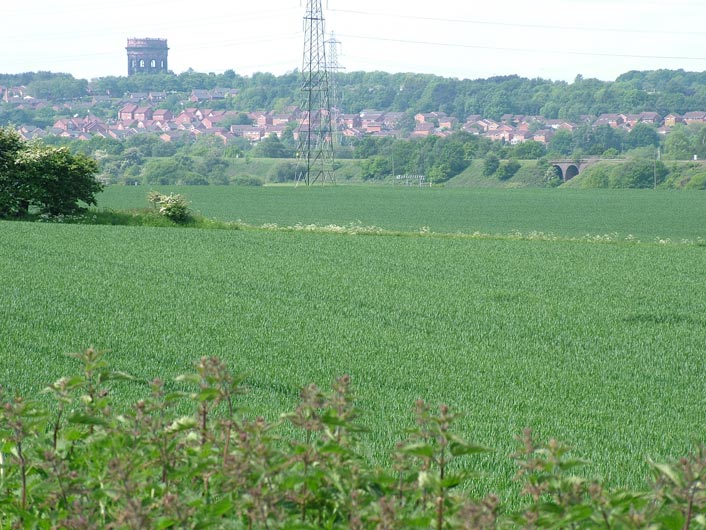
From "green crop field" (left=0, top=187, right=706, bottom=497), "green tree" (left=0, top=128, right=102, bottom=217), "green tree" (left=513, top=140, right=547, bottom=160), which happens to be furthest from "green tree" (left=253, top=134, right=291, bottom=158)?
"green crop field" (left=0, top=187, right=706, bottom=497)

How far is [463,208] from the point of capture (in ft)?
212

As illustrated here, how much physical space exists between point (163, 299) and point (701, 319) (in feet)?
31.7

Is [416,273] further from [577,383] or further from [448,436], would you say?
[448,436]

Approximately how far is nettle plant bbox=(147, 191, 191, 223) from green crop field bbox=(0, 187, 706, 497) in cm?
542

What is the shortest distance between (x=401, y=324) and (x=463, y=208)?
4840cm

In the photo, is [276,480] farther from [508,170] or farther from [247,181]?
→ [508,170]

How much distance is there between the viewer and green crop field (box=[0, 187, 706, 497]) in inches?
413

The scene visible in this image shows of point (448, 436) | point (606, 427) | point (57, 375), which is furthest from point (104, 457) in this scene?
point (57, 375)

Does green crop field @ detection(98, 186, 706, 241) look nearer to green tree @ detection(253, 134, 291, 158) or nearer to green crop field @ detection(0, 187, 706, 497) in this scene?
green crop field @ detection(0, 187, 706, 497)

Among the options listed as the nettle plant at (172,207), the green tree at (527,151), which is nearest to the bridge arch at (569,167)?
the green tree at (527,151)

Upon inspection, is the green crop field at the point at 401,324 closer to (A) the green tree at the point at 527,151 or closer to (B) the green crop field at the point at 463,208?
(B) the green crop field at the point at 463,208

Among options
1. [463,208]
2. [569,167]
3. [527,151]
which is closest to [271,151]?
[527,151]

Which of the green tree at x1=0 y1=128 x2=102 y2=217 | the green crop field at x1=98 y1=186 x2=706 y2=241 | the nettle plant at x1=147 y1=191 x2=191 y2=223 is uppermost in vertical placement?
the green tree at x1=0 y1=128 x2=102 y2=217

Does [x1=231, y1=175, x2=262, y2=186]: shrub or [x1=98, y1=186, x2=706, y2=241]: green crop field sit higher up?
[x1=98, y1=186, x2=706, y2=241]: green crop field
